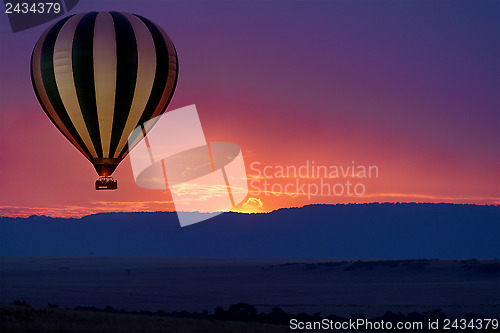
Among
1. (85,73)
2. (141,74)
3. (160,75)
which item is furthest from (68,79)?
(160,75)

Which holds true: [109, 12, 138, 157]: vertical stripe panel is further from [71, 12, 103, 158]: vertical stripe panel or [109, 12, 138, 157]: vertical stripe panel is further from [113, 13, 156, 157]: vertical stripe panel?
[71, 12, 103, 158]: vertical stripe panel

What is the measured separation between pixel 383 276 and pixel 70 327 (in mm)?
114608

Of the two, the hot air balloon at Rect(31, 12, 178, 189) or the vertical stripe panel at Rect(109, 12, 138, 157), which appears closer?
the hot air balloon at Rect(31, 12, 178, 189)

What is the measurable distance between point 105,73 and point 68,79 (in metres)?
1.60

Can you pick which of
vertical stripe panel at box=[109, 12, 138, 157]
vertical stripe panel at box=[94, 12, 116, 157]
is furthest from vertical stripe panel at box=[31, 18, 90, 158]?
vertical stripe panel at box=[109, 12, 138, 157]

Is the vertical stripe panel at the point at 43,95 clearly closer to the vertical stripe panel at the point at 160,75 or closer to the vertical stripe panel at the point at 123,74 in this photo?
the vertical stripe panel at the point at 123,74

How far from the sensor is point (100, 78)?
3347cm

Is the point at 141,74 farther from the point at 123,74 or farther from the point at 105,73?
the point at 105,73

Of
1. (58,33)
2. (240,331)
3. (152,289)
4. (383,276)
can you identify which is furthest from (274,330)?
(383,276)

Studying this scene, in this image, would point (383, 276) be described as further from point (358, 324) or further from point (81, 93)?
point (81, 93)

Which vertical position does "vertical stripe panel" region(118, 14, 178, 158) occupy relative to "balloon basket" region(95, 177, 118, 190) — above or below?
above

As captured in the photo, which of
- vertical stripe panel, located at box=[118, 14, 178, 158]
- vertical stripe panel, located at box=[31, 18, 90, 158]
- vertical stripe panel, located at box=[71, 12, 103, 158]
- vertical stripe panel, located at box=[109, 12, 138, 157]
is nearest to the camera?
vertical stripe panel, located at box=[71, 12, 103, 158]

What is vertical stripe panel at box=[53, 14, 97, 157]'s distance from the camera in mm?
33375

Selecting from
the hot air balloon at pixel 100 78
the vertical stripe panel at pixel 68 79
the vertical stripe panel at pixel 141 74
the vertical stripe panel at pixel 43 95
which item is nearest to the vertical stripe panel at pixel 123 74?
the hot air balloon at pixel 100 78
